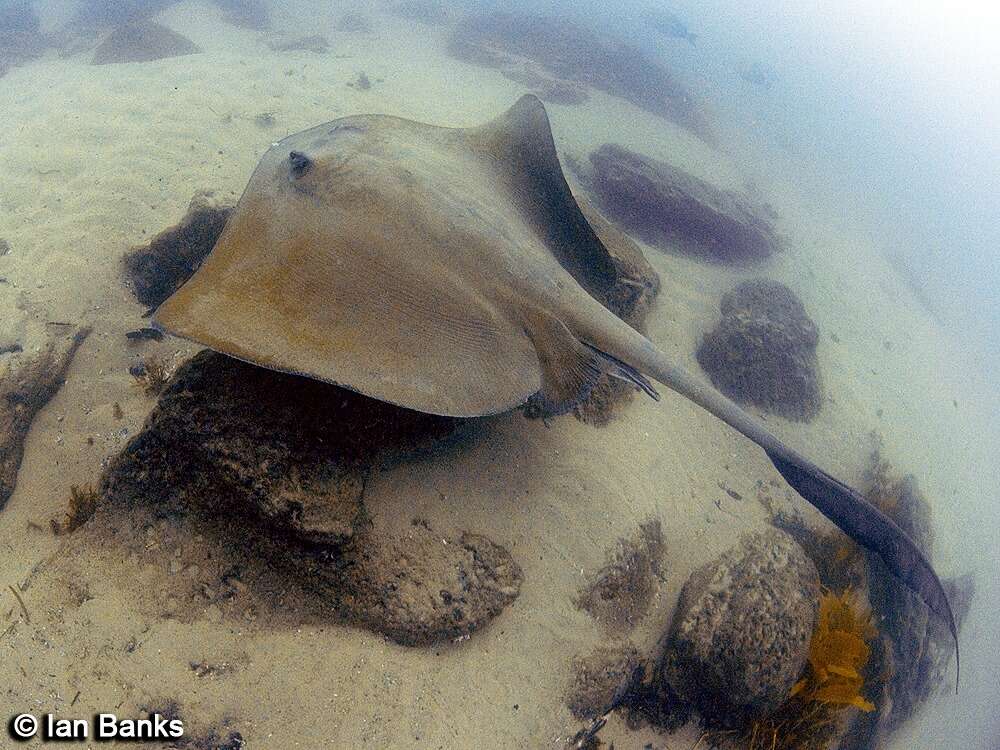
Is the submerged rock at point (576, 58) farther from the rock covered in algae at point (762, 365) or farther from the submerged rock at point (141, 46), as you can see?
the rock covered in algae at point (762, 365)

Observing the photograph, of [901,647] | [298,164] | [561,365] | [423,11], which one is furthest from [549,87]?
[901,647]

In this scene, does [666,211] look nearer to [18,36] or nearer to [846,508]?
[846,508]

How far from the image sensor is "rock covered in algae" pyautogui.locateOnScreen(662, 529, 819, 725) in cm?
347

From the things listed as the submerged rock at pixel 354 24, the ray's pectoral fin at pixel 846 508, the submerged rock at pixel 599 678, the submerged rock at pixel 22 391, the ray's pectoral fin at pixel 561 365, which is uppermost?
the ray's pectoral fin at pixel 561 365

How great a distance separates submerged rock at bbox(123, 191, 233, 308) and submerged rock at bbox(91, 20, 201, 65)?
36.3 feet

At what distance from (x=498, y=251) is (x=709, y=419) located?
3.60 meters

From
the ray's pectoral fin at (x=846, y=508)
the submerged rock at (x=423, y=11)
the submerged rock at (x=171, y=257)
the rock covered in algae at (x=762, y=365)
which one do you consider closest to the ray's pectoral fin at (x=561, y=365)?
the ray's pectoral fin at (x=846, y=508)

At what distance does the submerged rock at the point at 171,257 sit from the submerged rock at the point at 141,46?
36.3 ft

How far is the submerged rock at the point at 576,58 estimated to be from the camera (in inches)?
776

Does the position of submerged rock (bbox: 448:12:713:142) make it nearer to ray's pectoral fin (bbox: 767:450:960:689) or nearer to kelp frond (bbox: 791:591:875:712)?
ray's pectoral fin (bbox: 767:450:960:689)

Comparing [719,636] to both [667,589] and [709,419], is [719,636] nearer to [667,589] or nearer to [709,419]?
[667,589]

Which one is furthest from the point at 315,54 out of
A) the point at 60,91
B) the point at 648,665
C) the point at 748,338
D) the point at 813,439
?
the point at 648,665

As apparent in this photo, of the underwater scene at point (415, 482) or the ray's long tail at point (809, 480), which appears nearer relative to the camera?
the underwater scene at point (415, 482)

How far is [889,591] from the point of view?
16.1 feet
